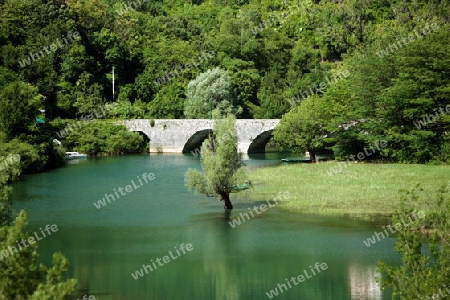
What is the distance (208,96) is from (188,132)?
7492 mm

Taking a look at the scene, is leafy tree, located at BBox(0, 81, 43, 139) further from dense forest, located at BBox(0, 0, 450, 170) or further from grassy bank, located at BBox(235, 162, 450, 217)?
grassy bank, located at BBox(235, 162, 450, 217)

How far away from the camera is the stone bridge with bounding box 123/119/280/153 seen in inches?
2628

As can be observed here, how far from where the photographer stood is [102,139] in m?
69.0

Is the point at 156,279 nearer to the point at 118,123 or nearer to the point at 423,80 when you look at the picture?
the point at 423,80

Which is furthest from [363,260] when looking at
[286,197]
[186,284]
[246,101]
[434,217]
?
[246,101]

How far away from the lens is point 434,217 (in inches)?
720

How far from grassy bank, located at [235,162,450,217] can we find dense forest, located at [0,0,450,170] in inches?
185

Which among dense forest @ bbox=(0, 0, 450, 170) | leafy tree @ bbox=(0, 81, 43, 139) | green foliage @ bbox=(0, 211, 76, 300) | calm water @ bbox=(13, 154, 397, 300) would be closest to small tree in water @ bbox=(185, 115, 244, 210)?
calm water @ bbox=(13, 154, 397, 300)

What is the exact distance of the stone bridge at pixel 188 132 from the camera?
66.8 meters

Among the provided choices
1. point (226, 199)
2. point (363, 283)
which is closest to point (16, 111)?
point (226, 199)

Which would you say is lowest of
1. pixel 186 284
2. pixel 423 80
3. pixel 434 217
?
pixel 186 284

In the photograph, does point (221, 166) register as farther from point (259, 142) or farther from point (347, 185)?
point (259, 142)

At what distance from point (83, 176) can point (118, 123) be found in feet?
69.3

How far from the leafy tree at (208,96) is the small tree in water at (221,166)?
132 feet
